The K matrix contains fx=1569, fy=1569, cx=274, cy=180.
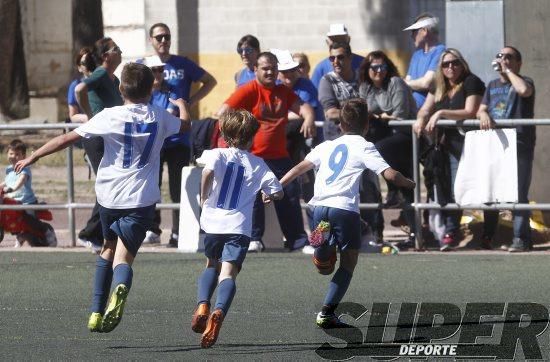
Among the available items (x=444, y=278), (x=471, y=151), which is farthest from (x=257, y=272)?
(x=471, y=151)

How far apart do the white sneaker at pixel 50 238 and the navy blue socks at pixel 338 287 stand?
19.6ft

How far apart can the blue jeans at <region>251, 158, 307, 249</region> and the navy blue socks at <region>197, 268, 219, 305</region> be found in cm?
479

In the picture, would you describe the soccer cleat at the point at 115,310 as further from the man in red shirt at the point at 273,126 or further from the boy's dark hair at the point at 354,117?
the man in red shirt at the point at 273,126

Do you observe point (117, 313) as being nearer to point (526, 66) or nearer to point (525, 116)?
point (525, 116)

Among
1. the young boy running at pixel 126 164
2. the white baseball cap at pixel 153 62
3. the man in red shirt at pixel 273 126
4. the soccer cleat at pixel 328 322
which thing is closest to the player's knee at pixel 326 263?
the soccer cleat at pixel 328 322

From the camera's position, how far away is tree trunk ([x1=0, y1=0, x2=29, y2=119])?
2628 centimetres

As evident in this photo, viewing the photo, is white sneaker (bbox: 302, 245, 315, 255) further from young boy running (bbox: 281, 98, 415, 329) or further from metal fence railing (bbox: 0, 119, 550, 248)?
young boy running (bbox: 281, 98, 415, 329)

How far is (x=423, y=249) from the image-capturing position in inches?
565

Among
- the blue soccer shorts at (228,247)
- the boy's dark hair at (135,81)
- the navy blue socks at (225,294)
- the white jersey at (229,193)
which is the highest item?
the boy's dark hair at (135,81)

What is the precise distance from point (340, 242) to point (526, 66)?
6.20 m

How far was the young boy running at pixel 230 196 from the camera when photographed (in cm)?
923

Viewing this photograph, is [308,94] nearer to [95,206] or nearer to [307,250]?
[307,250]

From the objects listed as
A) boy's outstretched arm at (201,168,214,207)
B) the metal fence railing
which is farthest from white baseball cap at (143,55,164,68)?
boy's outstretched arm at (201,168,214,207)

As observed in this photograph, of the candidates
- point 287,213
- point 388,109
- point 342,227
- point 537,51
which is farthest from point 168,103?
point 342,227
